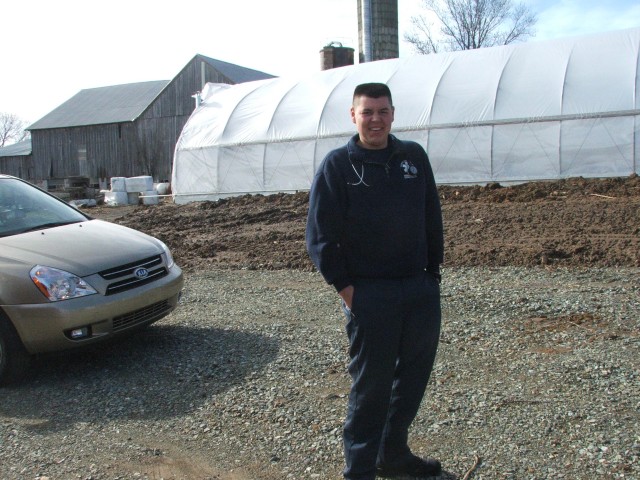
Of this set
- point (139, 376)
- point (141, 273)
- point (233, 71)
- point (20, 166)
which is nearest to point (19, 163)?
point (20, 166)

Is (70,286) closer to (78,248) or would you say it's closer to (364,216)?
(78,248)

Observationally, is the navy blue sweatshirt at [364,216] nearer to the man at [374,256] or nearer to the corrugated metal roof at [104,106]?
the man at [374,256]

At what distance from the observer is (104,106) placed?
140 ft

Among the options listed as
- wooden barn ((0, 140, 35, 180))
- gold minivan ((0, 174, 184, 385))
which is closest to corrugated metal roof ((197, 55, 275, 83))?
wooden barn ((0, 140, 35, 180))

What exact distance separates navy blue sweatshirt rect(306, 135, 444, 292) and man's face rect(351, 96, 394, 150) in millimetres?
67

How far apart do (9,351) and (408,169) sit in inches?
151

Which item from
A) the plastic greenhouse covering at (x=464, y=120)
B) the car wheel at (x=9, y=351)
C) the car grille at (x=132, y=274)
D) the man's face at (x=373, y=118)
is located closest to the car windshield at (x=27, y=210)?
the car wheel at (x=9, y=351)

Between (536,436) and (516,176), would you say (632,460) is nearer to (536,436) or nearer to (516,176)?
(536,436)

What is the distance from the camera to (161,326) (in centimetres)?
677

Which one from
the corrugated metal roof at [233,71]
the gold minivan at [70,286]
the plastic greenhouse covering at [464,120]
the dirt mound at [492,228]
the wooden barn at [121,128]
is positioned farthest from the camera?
the corrugated metal roof at [233,71]

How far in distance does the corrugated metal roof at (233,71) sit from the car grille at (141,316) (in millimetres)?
34742

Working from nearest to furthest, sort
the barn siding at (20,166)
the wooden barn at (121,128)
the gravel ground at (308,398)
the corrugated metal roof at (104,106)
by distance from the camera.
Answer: the gravel ground at (308,398)
the wooden barn at (121,128)
the corrugated metal roof at (104,106)
the barn siding at (20,166)

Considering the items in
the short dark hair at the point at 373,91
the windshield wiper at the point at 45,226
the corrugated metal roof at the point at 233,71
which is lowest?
the windshield wiper at the point at 45,226

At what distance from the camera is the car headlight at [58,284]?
515 cm
